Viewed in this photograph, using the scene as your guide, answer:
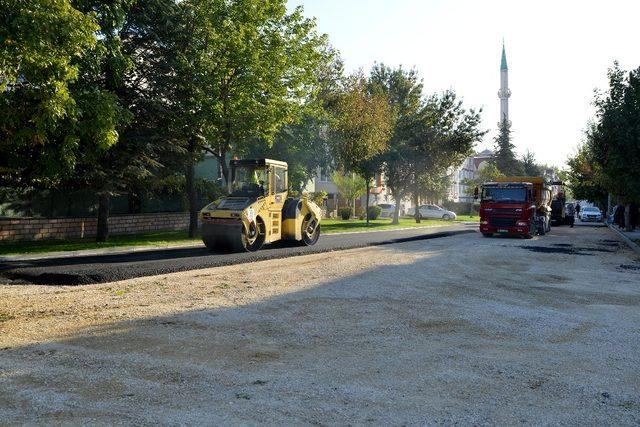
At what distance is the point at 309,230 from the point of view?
2005cm

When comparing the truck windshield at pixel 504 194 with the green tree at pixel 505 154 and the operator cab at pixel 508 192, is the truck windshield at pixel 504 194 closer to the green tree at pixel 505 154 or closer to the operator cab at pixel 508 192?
the operator cab at pixel 508 192

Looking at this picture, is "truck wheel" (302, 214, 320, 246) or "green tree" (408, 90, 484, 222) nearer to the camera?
"truck wheel" (302, 214, 320, 246)

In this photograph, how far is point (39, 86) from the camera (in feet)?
37.9

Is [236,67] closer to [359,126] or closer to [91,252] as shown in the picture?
[91,252]

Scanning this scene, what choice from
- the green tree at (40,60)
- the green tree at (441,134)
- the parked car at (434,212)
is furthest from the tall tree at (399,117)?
the green tree at (40,60)

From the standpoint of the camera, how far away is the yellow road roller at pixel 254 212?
54.4ft

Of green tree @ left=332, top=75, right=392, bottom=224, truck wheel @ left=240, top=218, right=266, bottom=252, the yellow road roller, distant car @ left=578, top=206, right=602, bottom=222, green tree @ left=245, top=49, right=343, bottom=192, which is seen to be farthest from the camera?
distant car @ left=578, top=206, right=602, bottom=222

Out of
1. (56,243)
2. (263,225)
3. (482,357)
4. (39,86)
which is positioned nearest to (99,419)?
(482,357)

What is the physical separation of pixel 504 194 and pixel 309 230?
11161 mm

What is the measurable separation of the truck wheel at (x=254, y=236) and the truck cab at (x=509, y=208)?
42.7ft

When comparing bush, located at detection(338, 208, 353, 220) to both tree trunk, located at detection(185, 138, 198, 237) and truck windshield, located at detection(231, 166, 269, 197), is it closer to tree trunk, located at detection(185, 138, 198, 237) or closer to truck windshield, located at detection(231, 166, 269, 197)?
tree trunk, located at detection(185, 138, 198, 237)

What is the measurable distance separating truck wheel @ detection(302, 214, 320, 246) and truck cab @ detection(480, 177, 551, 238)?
9.93 meters

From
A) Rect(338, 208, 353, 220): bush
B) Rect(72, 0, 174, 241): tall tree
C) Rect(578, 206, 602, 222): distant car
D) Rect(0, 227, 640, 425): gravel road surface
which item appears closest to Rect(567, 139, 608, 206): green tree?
Rect(578, 206, 602, 222): distant car

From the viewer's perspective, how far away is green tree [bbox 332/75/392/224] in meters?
33.6
